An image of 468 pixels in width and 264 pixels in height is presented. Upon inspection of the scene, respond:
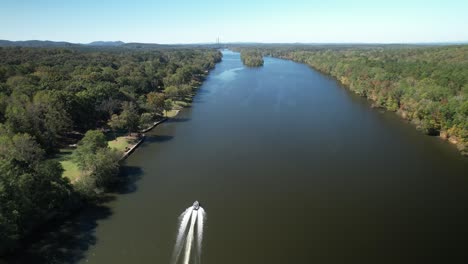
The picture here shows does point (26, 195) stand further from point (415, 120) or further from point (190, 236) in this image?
point (415, 120)

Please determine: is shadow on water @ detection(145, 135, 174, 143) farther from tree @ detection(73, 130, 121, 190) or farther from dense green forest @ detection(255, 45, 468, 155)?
dense green forest @ detection(255, 45, 468, 155)

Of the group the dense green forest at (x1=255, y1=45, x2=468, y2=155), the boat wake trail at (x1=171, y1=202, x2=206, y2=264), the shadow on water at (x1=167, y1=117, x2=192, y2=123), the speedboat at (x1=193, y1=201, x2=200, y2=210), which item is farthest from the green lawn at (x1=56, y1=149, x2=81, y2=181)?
the dense green forest at (x1=255, y1=45, x2=468, y2=155)

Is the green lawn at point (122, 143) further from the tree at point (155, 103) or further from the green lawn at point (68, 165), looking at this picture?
the tree at point (155, 103)

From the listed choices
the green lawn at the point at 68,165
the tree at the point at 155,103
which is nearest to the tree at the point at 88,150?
the green lawn at the point at 68,165

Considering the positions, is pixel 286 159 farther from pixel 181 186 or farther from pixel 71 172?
pixel 71 172

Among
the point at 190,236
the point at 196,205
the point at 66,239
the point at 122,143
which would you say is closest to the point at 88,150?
the point at 122,143

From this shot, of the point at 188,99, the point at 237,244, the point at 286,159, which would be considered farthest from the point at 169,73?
the point at 237,244

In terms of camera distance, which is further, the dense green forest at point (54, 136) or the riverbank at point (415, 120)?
the riverbank at point (415, 120)
